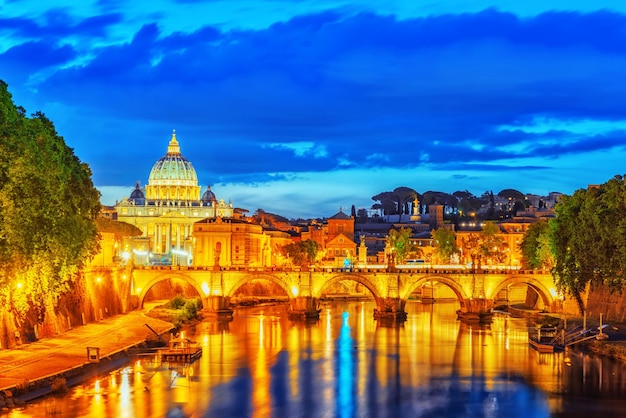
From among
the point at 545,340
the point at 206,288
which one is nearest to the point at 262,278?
the point at 206,288

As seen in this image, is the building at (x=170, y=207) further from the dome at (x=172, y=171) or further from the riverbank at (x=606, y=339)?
the riverbank at (x=606, y=339)

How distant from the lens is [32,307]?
5225 centimetres

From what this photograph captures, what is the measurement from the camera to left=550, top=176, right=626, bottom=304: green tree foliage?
5659cm

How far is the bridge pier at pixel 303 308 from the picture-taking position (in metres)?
80.6

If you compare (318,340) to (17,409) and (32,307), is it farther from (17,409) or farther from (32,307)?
(17,409)

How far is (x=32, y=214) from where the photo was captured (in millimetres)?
41875

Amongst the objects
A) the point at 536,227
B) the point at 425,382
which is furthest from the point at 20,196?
the point at 536,227

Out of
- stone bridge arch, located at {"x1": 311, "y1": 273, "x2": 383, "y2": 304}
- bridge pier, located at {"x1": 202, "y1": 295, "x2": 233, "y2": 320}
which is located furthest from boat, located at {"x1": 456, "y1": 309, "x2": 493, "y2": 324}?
bridge pier, located at {"x1": 202, "y1": 295, "x2": 233, "y2": 320}

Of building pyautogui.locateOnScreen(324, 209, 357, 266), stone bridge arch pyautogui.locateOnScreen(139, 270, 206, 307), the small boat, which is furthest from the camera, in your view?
building pyautogui.locateOnScreen(324, 209, 357, 266)

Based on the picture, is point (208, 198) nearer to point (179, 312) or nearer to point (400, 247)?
point (400, 247)

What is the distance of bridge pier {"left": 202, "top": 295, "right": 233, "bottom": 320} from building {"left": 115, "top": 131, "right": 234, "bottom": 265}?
82989mm

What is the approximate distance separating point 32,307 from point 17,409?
15518mm

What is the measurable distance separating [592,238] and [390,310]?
24.9 m

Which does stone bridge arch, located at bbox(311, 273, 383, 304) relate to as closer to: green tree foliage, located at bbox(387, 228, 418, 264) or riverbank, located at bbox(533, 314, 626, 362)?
riverbank, located at bbox(533, 314, 626, 362)
